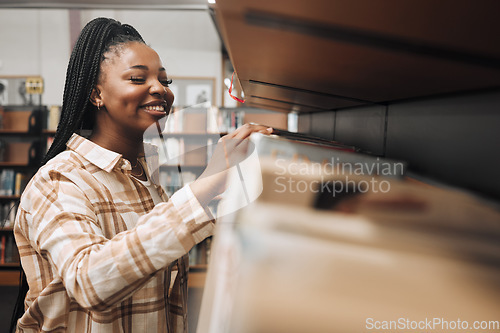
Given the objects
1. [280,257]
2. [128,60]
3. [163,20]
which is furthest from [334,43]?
[163,20]

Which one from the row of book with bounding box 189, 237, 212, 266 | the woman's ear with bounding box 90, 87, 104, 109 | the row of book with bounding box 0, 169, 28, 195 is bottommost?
the row of book with bounding box 189, 237, 212, 266

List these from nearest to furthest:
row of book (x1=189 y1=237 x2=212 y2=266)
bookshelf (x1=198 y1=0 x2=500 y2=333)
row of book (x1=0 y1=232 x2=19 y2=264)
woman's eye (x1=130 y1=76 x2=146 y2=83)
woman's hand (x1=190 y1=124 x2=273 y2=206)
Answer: bookshelf (x1=198 y1=0 x2=500 y2=333) → woman's hand (x1=190 y1=124 x2=273 y2=206) → woman's eye (x1=130 y1=76 x2=146 y2=83) → row of book (x1=0 y1=232 x2=19 y2=264) → row of book (x1=189 y1=237 x2=212 y2=266)

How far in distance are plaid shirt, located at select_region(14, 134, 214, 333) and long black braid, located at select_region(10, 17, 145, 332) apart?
5 cm

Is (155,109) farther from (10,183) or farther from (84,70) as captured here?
(10,183)

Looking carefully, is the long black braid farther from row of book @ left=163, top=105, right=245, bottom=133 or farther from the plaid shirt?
row of book @ left=163, top=105, right=245, bottom=133

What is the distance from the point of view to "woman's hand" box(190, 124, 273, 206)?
0.43 metres

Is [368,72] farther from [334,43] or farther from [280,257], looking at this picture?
[280,257]

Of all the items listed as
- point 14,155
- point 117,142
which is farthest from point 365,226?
point 14,155

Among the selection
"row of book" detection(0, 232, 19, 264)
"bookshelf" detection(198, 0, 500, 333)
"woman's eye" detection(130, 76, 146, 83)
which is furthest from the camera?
"row of book" detection(0, 232, 19, 264)

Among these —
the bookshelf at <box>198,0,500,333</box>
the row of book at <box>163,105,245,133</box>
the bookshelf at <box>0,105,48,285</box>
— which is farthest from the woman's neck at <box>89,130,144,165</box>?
the bookshelf at <box>0,105,48,285</box>

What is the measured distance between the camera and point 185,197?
0.52 meters

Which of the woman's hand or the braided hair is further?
the braided hair

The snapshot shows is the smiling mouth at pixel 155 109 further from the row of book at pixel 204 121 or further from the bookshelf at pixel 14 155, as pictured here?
the bookshelf at pixel 14 155

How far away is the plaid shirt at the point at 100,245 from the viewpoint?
0.51m
